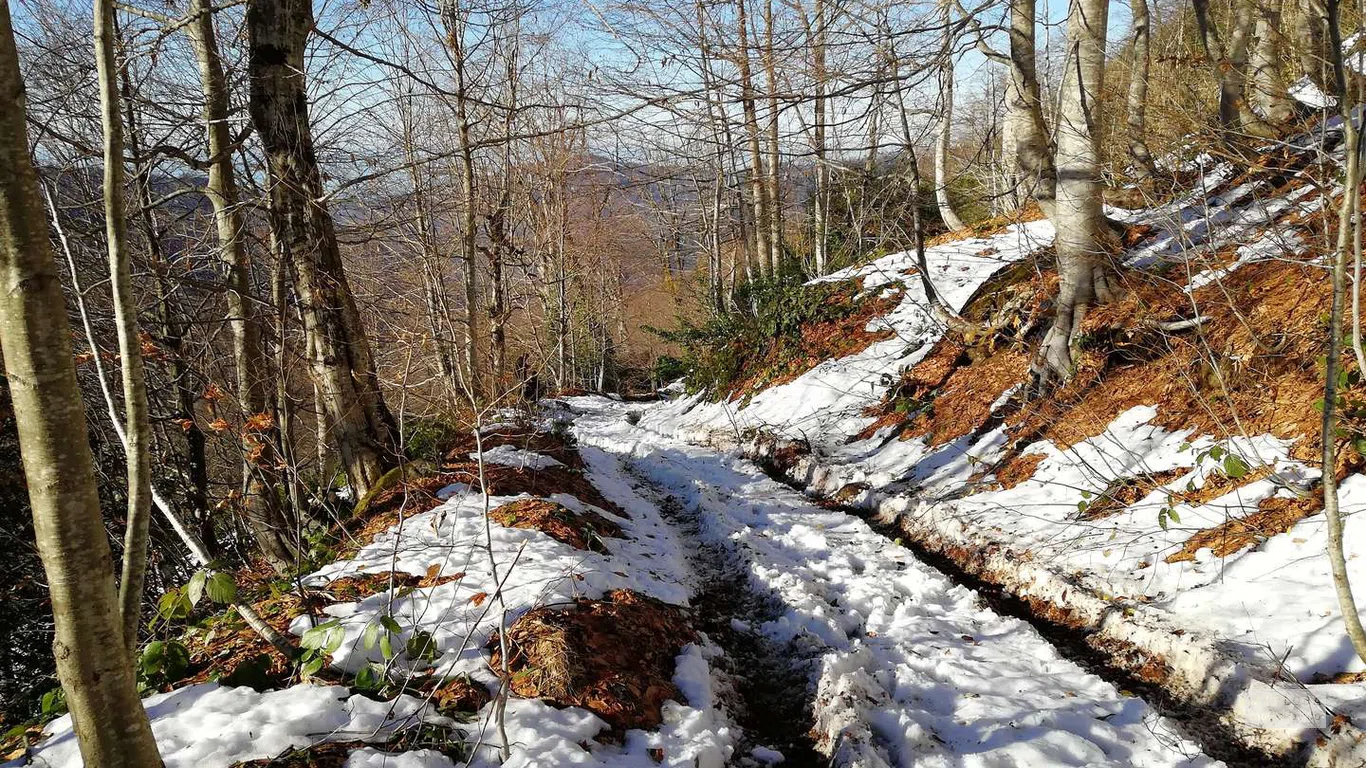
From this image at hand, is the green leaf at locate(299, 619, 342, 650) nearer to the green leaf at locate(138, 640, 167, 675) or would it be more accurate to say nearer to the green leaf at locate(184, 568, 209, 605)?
the green leaf at locate(184, 568, 209, 605)

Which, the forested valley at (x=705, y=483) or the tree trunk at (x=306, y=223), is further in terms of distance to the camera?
the tree trunk at (x=306, y=223)

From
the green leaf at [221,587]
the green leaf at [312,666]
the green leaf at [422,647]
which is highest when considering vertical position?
the green leaf at [221,587]

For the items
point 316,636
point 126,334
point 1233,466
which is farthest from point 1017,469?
point 126,334

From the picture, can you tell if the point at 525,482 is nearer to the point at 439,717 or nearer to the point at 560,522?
the point at 560,522

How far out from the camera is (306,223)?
5.42 meters

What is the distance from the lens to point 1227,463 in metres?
3.69

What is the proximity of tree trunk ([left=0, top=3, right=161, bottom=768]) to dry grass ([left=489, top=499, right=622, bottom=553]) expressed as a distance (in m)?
3.22

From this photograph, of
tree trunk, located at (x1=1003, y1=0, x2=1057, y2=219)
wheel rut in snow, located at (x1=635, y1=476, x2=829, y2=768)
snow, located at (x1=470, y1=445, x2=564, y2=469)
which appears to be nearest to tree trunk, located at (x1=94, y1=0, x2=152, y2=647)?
wheel rut in snow, located at (x1=635, y1=476, x2=829, y2=768)

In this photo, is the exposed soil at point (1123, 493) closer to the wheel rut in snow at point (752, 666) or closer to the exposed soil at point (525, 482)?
the wheel rut in snow at point (752, 666)

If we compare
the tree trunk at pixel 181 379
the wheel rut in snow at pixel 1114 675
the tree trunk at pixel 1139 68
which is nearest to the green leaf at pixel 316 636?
the tree trunk at pixel 181 379

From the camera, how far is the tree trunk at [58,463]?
1582 mm

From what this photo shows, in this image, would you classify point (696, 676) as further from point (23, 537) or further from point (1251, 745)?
point (23, 537)

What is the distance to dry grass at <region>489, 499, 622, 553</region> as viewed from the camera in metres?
5.05

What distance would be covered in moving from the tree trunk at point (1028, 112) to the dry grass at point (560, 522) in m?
4.59
